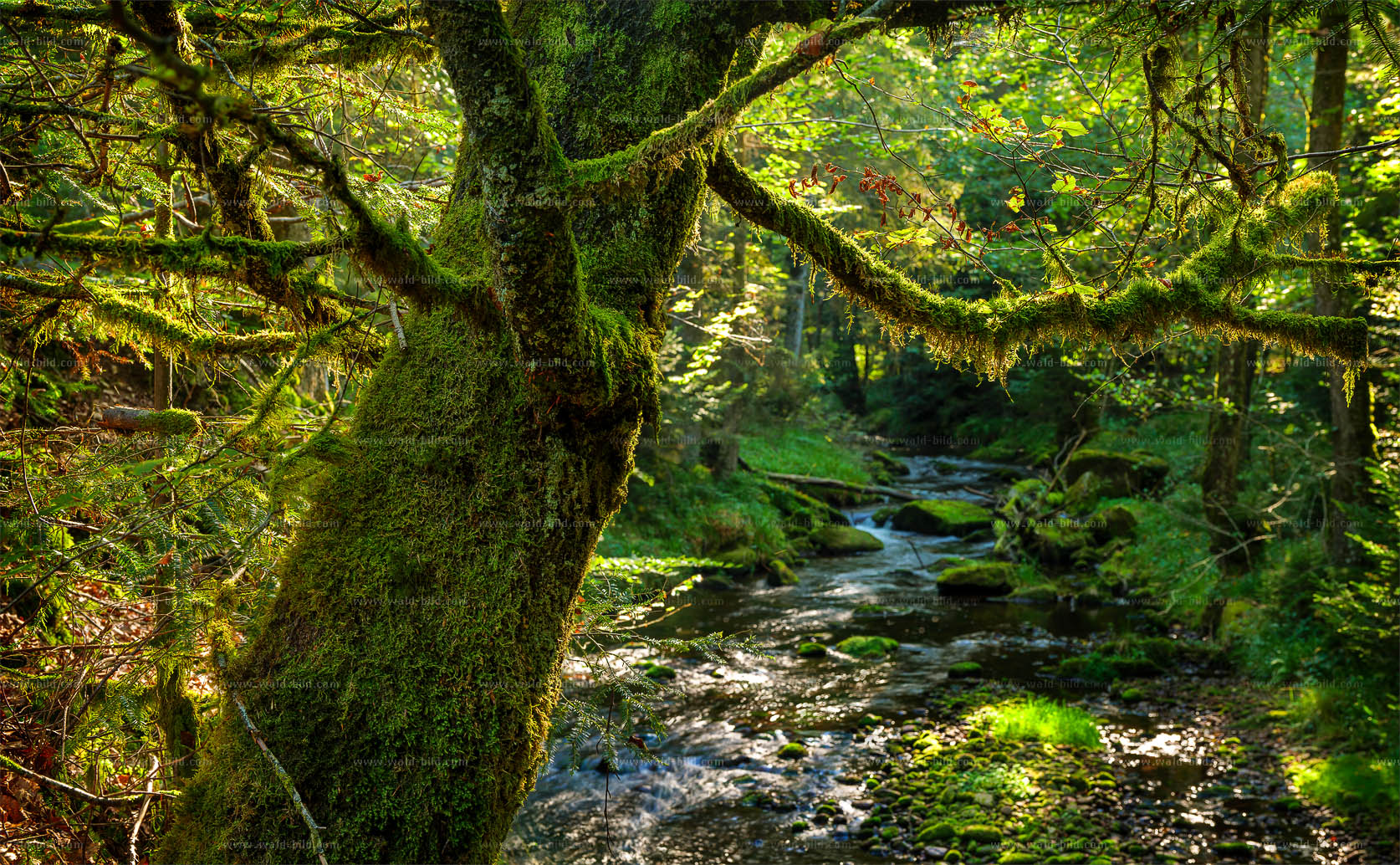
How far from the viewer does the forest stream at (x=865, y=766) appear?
19.8 ft

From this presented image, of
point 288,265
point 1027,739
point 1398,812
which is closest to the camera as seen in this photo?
point 288,265

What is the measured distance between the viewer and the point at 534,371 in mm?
2418

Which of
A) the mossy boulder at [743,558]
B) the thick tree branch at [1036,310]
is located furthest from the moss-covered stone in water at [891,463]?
the thick tree branch at [1036,310]

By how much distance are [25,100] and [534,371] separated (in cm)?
215

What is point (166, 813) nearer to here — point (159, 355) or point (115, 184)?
point (159, 355)

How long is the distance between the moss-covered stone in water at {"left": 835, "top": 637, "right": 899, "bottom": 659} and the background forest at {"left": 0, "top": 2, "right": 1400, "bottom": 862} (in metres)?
0.05

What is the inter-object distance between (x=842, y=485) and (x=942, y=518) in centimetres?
379

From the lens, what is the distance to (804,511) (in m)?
17.7

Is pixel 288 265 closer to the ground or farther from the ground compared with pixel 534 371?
farther from the ground

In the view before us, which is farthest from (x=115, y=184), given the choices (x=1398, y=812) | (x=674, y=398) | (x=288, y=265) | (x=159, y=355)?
(x=674, y=398)

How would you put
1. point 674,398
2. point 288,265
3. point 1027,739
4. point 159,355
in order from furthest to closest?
point 674,398, point 1027,739, point 159,355, point 288,265

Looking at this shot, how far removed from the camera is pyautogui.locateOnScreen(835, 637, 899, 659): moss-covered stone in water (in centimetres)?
1029

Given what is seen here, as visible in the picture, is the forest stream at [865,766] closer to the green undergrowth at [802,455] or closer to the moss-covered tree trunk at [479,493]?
the moss-covered tree trunk at [479,493]

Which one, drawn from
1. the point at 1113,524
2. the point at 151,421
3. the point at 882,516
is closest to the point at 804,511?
the point at 882,516
